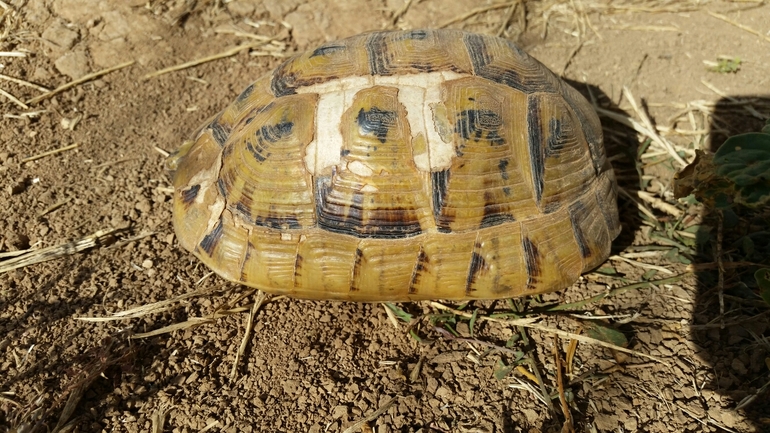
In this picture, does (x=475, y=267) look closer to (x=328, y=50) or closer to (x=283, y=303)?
(x=283, y=303)

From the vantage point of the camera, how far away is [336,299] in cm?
288

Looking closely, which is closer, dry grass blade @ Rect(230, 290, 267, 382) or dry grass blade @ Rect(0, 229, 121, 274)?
dry grass blade @ Rect(230, 290, 267, 382)

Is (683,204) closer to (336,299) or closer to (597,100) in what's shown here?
(597,100)

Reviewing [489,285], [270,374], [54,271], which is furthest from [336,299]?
[54,271]

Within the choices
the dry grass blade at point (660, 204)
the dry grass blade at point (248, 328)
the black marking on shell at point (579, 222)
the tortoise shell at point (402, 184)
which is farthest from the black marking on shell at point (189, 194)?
the dry grass blade at point (660, 204)

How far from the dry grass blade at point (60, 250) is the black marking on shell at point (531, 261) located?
8.64 ft

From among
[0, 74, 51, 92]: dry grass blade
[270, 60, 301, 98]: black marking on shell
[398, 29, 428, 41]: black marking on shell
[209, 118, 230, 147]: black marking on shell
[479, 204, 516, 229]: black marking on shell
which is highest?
[398, 29, 428, 41]: black marking on shell

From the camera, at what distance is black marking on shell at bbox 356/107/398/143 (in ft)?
8.52

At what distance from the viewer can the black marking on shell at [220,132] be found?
3.02 m

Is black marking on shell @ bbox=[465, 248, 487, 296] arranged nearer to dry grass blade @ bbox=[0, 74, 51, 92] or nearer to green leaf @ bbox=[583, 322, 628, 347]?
green leaf @ bbox=[583, 322, 628, 347]

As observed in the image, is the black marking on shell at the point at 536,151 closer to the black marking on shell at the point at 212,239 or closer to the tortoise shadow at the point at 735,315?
the tortoise shadow at the point at 735,315

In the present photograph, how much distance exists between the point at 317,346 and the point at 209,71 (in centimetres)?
275

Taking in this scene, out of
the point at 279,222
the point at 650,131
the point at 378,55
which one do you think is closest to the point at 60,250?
the point at 279,222

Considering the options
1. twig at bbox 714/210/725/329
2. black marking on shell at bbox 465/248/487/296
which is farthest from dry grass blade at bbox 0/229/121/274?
twig at bbox 714/210/725/329
